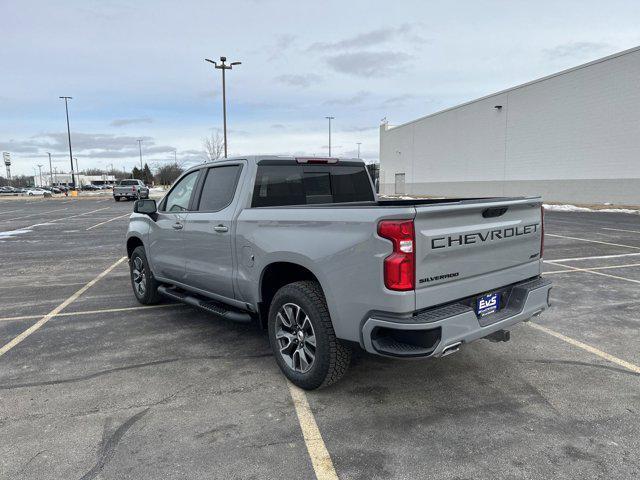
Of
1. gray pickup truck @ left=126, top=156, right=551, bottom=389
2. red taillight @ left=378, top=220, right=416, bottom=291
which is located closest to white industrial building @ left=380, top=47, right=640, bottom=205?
gray pickup truck @ left=126, top=156, right=551, bottom=389

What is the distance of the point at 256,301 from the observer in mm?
4117

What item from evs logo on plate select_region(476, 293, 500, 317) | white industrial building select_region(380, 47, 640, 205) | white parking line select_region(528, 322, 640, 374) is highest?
white industrial building select_region(380, 47, 640, 205)

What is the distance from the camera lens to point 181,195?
545 cm

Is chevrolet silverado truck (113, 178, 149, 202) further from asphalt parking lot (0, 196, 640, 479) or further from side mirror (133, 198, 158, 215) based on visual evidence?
asphalt parking lot (0, 196, 640, 479)

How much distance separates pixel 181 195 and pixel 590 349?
4.62 meters

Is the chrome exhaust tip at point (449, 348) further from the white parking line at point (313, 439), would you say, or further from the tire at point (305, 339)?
the white parking line at point (313, 439)

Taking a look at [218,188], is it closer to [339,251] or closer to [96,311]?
[339,251]

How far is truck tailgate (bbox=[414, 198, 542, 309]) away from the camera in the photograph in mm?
3008

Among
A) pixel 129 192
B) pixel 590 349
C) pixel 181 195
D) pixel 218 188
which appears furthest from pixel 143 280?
pixel 129 192

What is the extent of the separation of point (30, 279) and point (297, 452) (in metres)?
7.29

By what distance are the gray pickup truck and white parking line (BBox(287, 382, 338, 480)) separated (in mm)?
122

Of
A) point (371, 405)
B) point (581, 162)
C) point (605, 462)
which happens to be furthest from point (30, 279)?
point (581, 162)

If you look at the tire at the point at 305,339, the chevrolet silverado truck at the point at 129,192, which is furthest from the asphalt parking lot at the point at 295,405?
the chevrolet silverado truck at the point at 129,192

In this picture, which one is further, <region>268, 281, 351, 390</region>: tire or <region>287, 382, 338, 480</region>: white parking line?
<region>268, 281, 351, 390</region>: tire
